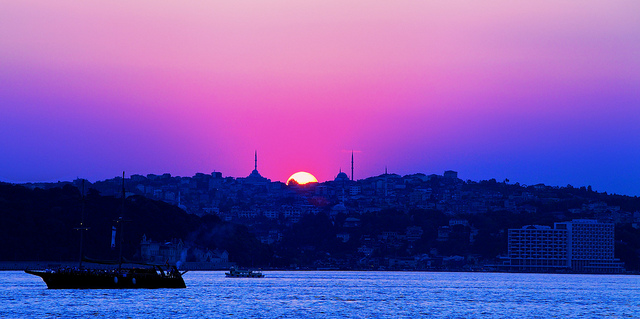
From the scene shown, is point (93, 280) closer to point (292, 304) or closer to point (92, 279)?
point (92, 279)

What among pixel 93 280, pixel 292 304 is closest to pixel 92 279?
pixel 93 280

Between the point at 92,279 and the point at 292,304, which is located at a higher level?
the point at 92,279

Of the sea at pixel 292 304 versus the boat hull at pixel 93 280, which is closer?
the sea at pixel 292 304

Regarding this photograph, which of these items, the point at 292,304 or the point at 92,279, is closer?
the point at 292,304

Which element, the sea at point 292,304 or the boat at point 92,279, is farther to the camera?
the boat at point 92,279

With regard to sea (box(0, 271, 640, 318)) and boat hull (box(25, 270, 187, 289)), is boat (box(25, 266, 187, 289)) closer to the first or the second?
boat hull (box(25, 270, 187, 289))

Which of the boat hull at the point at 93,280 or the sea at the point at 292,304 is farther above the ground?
the boat hull at the point at 93,280

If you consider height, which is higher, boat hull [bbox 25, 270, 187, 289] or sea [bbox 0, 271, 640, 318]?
boat hull [bbox 25, 270, 187, 289]

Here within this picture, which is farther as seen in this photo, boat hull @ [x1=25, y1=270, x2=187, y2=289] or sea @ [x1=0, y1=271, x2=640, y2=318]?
boat hull @ [x1=25, y1=270, x2=187, y2=289]

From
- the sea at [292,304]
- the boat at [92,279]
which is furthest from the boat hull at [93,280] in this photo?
the sea at [292,304]

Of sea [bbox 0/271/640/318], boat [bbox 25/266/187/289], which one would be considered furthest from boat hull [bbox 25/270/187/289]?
sea [bbox 0/271/640/318]

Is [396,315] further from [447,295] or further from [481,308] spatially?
[447,295]

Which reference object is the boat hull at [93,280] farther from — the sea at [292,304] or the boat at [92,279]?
the sea at [292,304]
